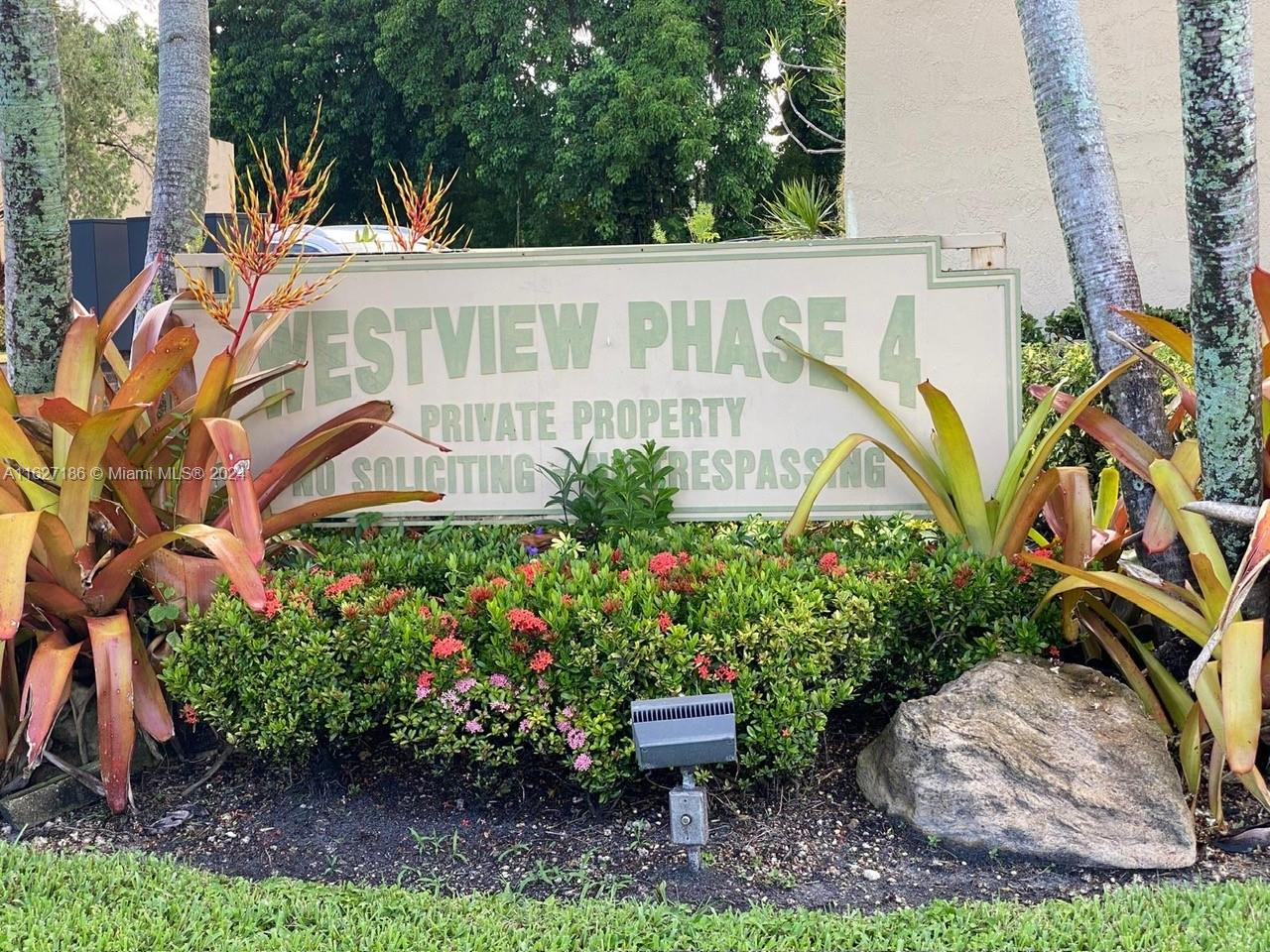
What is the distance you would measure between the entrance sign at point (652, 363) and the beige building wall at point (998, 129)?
16.4 ft

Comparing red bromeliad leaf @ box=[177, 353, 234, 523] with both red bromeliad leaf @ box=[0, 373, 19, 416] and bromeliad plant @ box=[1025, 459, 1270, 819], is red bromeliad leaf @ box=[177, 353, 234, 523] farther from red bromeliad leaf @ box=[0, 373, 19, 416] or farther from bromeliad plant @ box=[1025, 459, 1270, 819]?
bromeliad plant @ box=[1025, 459, 1270, 819]

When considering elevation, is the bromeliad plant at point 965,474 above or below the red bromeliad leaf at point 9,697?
above

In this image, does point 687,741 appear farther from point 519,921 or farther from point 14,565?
point 14,565

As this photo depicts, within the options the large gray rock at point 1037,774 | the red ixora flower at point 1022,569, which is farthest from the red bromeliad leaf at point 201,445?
the red ixora flower at point 1022,569

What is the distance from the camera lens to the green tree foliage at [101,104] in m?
15.7

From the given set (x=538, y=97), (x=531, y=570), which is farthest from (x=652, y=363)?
(x=538, y=97)

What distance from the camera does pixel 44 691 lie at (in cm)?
296

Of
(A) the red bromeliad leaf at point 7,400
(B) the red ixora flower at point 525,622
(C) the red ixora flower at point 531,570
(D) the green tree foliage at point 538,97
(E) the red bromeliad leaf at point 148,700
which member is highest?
(D) the green tree foliage at point 538,97

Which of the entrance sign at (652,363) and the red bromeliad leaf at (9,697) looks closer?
the red bromeliad leaf at (9,697)

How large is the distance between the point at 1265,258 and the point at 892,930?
6.69 m

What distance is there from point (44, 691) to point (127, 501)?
0.64m

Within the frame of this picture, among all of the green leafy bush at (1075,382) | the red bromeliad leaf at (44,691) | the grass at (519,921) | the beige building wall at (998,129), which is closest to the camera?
the grass at (519,921)

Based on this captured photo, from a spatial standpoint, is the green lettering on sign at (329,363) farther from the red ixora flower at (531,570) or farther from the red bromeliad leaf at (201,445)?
the red ixora flower at (531,570)

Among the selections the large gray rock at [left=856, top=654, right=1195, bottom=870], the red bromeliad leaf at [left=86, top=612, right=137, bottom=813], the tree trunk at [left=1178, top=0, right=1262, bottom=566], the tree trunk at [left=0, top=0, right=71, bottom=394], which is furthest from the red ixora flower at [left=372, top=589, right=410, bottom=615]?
the tree trunk at [left=1178, top=0, right=1262, bottom=566]
